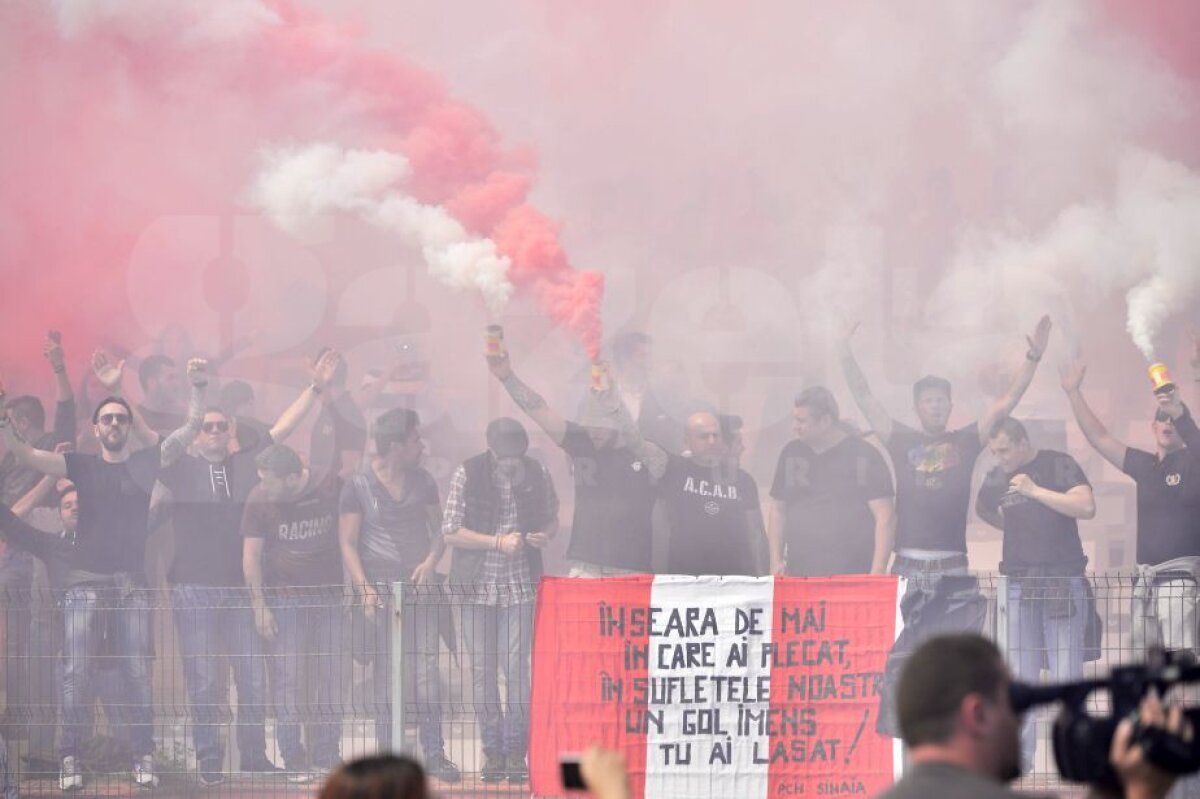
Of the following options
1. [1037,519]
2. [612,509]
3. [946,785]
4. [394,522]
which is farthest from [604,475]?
[946,785]

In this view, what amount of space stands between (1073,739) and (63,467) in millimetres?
9642

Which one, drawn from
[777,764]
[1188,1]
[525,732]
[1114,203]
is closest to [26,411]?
[525,732]

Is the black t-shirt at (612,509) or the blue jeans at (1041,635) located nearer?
the blue jeans at (1041,635)

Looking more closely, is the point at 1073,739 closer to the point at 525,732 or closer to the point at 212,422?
the point at 525,732

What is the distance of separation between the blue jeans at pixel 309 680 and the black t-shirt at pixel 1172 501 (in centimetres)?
559

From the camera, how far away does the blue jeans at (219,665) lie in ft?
32.9

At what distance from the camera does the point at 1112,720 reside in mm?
3451

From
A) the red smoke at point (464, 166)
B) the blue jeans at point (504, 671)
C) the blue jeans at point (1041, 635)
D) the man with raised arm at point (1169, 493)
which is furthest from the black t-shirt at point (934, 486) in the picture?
the blue jeans at point (504, 671)

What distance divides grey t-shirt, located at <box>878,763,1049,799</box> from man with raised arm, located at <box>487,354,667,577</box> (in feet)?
27.0

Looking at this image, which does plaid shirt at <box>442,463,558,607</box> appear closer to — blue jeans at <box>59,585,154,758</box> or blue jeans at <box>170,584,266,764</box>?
blue jeans at <box>170,584,266,764</box>

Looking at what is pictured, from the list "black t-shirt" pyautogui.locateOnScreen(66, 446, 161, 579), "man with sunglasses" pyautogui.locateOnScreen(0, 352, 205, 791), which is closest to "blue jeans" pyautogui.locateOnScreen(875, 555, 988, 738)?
"man with sunglasses" pyautogui.locateOnScreen(0, 352, 205, 791)

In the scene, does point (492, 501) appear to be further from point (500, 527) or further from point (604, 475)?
point (604, 475)

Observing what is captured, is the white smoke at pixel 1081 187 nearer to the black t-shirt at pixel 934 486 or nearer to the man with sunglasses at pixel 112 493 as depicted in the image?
the black t-shirt at pixel 934 486

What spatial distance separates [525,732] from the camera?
981 centimetres
